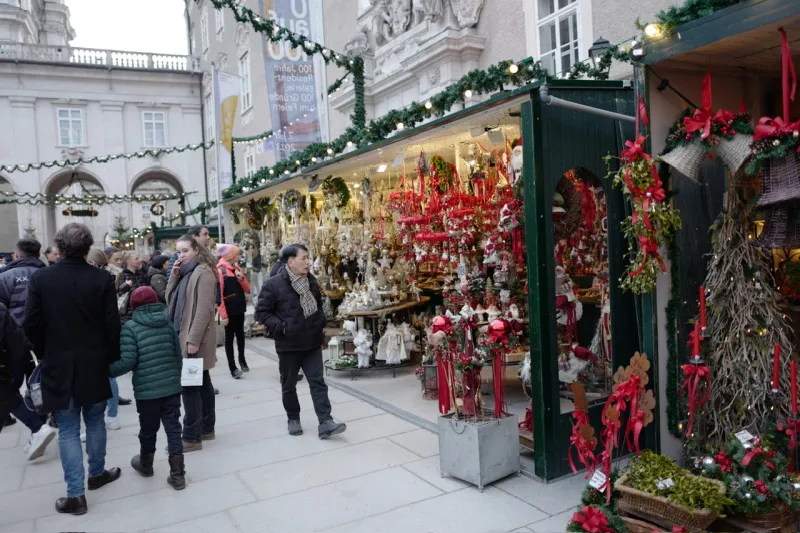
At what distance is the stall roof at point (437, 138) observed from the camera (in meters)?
4.34

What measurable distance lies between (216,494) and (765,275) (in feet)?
13.0

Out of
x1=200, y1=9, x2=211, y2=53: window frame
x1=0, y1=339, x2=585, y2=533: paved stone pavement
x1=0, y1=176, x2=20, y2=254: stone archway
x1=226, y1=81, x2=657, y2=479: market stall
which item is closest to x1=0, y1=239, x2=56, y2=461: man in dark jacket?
x1=0, y1=339, x2=585, y2=533: paved stone pavement

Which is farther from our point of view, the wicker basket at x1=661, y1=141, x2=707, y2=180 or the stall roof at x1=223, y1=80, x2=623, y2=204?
the stall roof at x1=223, y1=80, x2=623, y2=204

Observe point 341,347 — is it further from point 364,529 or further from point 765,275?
point 765,275

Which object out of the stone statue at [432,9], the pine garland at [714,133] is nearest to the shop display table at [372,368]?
the pine garland at [714,133]

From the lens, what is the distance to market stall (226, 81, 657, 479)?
424cm

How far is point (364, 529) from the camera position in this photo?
3.71 metres

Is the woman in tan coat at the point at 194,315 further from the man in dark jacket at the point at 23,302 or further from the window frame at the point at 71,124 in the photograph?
the window frame at the point at 71,124

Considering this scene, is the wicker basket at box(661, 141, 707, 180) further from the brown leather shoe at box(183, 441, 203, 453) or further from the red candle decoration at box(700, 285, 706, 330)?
the brown leather shoe at box(183, 441, 203, 453)

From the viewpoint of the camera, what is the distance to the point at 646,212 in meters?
3.75

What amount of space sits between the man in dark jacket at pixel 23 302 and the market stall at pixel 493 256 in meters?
3.35

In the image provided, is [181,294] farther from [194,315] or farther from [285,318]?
[285,318]

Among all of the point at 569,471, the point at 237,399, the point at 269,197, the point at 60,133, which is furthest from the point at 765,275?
the point at 60,133

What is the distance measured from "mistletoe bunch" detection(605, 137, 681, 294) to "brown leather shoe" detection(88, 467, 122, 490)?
400 cm
